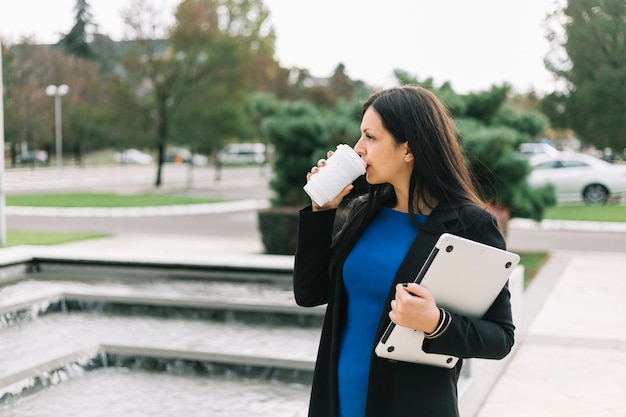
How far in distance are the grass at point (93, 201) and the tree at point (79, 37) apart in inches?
808

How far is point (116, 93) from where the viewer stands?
94.3 feet

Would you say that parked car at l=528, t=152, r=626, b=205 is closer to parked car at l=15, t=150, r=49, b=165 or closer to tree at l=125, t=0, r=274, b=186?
tree at l=125, t=0, r=274, b=186

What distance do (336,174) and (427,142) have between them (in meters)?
0.27

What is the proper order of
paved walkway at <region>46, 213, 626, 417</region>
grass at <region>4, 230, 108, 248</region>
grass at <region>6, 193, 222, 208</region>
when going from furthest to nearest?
1. grass at <region>6, 193, 222, 208</region>
2. grass at <region>4, 230, 108, 248</region>
3. paved walkway at <region>46, 213, 626, 417</region>

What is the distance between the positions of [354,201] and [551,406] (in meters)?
3.38

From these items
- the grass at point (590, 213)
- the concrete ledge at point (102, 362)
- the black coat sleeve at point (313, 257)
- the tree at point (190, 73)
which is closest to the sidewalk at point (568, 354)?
the concrete ledge at point (102, 362)

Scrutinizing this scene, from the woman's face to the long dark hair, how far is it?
0.07 ft

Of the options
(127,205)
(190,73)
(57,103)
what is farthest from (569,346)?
(57,103)

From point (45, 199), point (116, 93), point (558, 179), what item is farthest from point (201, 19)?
point (558, 179)

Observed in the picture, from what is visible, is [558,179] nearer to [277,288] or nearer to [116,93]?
[277,288]

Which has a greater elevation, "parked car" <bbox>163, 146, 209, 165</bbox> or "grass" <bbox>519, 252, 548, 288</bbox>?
"grass" <bbox>519, 252, 548, 288</bbox>

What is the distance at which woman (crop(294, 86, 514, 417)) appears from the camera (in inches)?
83.0

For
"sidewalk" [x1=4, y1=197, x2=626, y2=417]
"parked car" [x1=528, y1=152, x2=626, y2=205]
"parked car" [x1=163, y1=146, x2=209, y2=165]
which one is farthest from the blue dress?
"parked car" [x1=163, y1=146, x2=209, y2=165]

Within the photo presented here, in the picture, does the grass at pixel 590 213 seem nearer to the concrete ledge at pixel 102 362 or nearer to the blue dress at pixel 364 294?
the concrete ledge at pixel 102 362
